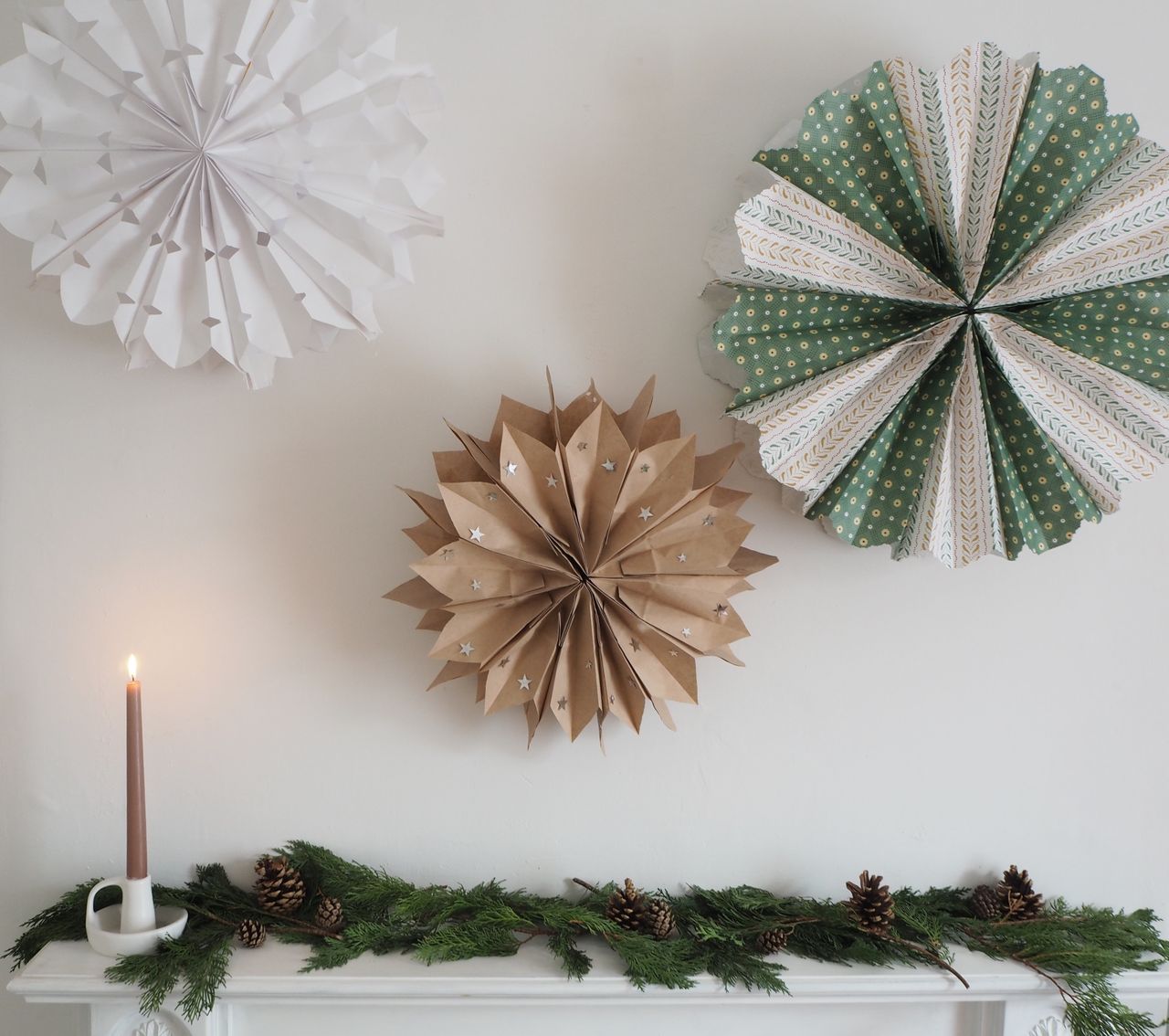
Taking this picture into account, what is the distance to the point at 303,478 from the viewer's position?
0.96 m

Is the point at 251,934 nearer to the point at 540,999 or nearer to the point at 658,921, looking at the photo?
the point at 540,999

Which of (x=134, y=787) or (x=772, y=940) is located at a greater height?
(x=134, y=787)

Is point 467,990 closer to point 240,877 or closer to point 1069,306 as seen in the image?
point 240,877

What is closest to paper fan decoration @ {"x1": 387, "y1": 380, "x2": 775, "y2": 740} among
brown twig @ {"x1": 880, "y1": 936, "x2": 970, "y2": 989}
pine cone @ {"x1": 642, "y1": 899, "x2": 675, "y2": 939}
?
pine cone @ {"x1": 642, "y1": 899, "x2": 675, "y2": 939}

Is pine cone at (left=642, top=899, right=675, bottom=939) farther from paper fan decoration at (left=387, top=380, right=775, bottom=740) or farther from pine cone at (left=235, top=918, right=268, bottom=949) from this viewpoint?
pine cone at (left=235, top=918, right=268, bottom=949)

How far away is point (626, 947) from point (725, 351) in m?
0.59

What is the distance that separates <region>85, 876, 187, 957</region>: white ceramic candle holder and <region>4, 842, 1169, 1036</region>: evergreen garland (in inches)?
0.5

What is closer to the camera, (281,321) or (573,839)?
(281,321)

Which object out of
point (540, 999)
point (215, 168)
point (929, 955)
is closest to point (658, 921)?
point (540, 999)

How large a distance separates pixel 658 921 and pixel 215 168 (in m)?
0.84

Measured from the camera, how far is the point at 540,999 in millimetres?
879

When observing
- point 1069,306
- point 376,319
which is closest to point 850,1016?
point 1069,306

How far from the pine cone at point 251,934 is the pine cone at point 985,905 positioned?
2.46 ft

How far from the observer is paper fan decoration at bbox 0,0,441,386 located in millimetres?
793
